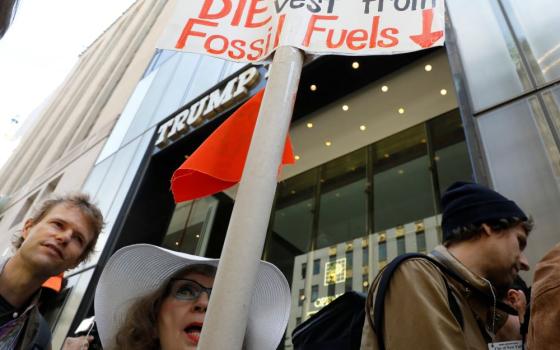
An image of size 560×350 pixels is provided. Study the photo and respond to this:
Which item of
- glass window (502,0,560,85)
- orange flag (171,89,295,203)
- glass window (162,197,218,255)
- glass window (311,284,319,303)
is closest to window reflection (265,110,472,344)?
glass window (311,284,319,303)

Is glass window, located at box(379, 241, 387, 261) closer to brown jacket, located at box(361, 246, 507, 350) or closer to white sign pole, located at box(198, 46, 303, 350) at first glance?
brown jacket, located at box(361, 246, 507, 350)

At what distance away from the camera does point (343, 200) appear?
769 centimetres

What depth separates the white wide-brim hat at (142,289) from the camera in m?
2.04

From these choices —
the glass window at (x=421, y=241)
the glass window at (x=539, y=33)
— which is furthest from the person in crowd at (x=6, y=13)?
the glass window at (x=421, y=241)

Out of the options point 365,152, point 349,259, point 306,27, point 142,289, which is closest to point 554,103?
point 306,27

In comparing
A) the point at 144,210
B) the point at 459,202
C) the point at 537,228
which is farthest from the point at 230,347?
the point at 144,210

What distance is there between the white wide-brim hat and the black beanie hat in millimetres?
1002

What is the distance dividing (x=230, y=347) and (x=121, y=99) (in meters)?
16.8

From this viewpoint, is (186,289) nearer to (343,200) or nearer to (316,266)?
(316,266)

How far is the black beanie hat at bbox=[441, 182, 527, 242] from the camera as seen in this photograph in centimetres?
189

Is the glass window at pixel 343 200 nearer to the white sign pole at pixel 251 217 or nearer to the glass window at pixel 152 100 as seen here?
the white sign pole at pixel 251 217

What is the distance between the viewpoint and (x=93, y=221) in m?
2.51

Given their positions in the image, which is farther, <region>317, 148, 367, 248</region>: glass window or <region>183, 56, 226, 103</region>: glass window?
<region>183, 56, 226, 103</region>: glass window

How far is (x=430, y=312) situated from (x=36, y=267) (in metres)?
1.95
